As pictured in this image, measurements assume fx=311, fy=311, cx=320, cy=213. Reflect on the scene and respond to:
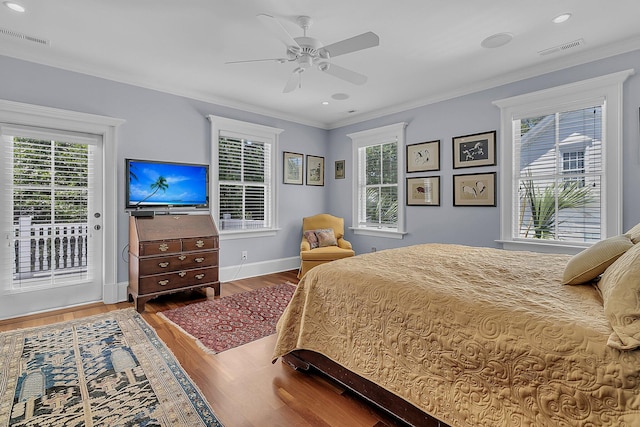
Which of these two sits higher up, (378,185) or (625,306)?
(378,185)

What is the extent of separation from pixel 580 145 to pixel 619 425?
3.21 meters

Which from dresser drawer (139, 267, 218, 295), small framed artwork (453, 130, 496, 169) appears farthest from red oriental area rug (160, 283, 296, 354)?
small framed artwork (453, 130, 496, 169)

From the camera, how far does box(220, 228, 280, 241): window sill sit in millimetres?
4560

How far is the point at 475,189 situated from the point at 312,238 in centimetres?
241

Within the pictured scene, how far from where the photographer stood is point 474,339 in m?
1.27

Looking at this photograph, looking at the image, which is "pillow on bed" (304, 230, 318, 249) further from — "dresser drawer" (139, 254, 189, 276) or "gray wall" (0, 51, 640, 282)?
"dresser drawer" (139, 254, 189, 276)

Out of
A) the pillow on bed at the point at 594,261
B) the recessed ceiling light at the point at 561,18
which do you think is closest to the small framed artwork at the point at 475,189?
the recessed ceiling light at the point at 561,18

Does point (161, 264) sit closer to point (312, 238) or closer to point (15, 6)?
point (312, 238)

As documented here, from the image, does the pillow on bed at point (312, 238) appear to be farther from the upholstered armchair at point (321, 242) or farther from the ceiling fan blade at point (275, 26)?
the ceiling fan blade at point (275, 26)

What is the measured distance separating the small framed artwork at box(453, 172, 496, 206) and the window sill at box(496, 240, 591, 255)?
0.51 meters

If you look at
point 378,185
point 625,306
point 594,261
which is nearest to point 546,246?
point 594,261

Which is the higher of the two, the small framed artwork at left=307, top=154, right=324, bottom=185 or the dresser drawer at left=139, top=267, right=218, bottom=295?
the small framed artwork at left=307, top=154, right=324, bottom=185

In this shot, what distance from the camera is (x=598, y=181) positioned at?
10.3 ft

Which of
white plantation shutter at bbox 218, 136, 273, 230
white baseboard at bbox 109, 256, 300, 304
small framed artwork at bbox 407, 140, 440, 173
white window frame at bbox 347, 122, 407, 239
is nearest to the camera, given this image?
white baseboard at bbox 109, 256, 300, 304
